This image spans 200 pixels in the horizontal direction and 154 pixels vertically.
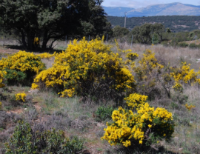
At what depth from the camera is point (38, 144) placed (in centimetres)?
374

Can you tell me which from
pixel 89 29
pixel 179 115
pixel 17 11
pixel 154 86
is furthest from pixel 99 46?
pixel 89 29

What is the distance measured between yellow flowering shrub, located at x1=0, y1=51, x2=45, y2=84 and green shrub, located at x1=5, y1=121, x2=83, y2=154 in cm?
444

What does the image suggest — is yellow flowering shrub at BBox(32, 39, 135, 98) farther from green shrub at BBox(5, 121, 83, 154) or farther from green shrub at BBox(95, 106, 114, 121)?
green shrub at BBox(5, 121, 83, 154)

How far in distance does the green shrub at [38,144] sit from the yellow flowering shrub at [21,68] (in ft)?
14.6

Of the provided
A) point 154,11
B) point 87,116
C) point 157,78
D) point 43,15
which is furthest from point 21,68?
point 154,11

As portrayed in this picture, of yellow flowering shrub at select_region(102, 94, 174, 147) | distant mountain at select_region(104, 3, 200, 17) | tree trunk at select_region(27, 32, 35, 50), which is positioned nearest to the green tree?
tree trunk at select_region(27, 32, 35, 50)

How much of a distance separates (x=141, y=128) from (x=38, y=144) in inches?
71.9

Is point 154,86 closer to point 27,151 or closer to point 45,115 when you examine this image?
point 45,115

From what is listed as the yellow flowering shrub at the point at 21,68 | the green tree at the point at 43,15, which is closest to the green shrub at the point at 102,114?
the yellow flowering shrub at the point at 21,68

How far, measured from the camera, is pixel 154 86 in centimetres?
765

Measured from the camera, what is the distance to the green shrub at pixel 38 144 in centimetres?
350

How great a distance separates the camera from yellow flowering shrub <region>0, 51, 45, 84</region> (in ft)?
26.0

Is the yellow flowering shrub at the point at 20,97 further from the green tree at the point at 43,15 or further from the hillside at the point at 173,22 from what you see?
the hillside at the point at 173,22

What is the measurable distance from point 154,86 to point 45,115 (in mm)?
4066
